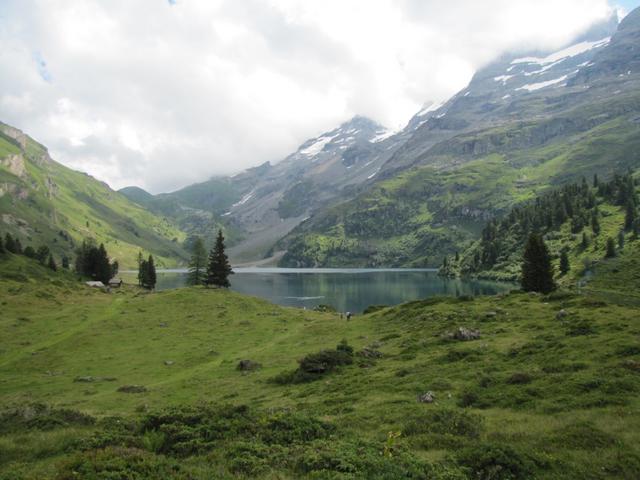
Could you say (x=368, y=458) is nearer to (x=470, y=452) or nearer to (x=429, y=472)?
(x=429, y=472)

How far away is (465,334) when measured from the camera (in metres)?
37.9

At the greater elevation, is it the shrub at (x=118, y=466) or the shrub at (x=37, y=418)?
the shrub at (x=118, y=466)

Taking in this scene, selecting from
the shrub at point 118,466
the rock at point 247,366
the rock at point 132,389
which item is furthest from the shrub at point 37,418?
the rock at point 247,366

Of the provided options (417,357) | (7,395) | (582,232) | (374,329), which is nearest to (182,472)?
(417,357)

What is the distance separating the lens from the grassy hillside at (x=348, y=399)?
1488cm

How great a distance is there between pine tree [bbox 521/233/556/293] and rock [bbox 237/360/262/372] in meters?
51.7

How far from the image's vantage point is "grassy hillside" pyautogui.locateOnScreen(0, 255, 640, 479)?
14.9m

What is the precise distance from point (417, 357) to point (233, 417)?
18939mm

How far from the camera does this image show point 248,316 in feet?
234

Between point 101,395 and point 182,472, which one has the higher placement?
point 182,472

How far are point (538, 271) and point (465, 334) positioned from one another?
141ft

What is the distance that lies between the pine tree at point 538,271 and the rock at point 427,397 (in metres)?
56.1

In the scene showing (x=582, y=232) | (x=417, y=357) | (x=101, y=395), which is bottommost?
(x=101, y=395)

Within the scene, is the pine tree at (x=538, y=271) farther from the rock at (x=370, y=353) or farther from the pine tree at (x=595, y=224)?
the pine tree at (x=595, y=224)
